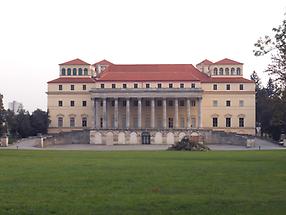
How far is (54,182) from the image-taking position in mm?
22859

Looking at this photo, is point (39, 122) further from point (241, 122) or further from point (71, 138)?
point (241, 122)

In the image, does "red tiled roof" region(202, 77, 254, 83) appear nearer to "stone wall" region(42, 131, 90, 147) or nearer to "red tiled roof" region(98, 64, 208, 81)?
"red tiled roof" region(98, 64, 208, 81)

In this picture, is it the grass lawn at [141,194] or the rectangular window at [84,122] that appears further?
the rectangular window at [84,122]

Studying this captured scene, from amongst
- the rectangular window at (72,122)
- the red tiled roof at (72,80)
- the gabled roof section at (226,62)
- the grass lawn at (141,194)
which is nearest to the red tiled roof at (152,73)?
the red tiled roof at (72,80)

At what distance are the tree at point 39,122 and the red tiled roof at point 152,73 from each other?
14.5 m

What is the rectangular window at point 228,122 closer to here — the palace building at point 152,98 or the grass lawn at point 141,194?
the palace building at point 152,98

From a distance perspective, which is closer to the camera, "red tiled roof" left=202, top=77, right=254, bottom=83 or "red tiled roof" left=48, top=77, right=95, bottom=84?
"red tiled roof" left=202, top=77, right=254, bottom=83

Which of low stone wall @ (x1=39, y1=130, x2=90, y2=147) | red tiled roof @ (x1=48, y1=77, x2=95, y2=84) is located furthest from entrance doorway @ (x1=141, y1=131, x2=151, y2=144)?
red tiled roof @ (x1=48, y1=77, x2=95, y2=84)

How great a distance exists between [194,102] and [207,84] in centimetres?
453

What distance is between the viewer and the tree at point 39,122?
122250mm

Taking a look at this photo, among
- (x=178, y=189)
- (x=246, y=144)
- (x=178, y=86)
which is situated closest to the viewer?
(x=178, y=189)

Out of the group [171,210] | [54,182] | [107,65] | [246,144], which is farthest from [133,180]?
[107,65]

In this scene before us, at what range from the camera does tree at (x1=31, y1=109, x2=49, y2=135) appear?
122 metres

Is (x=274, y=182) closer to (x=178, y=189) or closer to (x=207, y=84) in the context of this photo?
(x=178, y=189)
